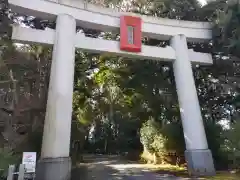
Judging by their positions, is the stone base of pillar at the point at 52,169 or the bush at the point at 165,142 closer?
the stone base of pillar at the point at 52,169

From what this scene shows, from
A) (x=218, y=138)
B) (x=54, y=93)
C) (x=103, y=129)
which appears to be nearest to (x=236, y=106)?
(x=218, y=138)

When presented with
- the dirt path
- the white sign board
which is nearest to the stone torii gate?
the dirt path

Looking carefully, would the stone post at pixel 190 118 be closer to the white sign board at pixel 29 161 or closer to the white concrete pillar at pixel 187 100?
the white concrete pillar at pixel 187 100

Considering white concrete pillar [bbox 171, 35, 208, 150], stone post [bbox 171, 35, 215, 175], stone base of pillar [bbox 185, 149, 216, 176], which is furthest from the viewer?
white concrete pillar [bbox 171, 35, 208, 150]

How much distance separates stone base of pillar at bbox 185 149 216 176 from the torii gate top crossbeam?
5222mm

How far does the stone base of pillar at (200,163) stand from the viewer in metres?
9.20

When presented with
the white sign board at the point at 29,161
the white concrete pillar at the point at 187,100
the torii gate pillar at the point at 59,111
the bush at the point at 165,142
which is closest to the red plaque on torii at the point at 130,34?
the white concrete pillar at the point at 187,100

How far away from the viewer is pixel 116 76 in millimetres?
13406

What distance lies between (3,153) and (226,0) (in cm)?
1120

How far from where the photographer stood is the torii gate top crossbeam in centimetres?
886

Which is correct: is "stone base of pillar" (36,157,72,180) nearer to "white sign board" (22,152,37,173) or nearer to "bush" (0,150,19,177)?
"bush" (0,150,19,177)

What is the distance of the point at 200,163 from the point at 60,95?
5792 mm

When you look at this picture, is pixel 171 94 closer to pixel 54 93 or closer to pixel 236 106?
pixel 236 106

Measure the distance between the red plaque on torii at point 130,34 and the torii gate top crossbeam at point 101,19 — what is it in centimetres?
29
